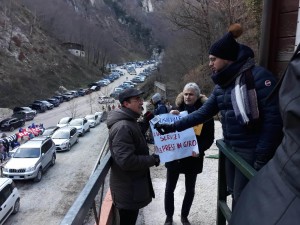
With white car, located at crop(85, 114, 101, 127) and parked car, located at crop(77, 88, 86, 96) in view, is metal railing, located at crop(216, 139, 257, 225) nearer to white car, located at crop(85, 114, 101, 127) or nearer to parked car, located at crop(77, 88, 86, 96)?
white car, located at crop(85, 114, 101, 127)

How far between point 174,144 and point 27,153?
20.6 meters

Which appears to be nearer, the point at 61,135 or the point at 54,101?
Answer: the point at 61,135

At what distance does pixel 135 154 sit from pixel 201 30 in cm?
2642

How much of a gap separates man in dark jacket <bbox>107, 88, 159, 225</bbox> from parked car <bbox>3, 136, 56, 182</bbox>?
1994 cm

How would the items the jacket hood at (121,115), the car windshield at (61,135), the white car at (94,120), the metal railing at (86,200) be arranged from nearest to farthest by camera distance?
the metal railing at (86,200) → the jacket hood at (121,115) → the car windshield at (61,135) → the white car at (94,120)

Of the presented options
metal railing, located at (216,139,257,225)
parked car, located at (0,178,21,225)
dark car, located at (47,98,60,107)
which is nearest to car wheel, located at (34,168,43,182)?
parked car, located at (0,178,21,225)

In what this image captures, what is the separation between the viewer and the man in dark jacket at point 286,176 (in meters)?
1.33

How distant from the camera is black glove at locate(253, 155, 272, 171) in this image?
2629 mm

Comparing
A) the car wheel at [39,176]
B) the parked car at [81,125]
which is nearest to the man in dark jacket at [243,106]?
the car wheel at [39,176]

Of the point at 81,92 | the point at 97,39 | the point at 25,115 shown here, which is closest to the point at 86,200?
the point at 25,115

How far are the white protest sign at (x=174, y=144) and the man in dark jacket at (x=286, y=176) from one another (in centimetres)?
279

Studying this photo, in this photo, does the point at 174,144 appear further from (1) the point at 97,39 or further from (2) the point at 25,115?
(1) the point at 97,39

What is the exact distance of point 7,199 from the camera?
16.9 meters

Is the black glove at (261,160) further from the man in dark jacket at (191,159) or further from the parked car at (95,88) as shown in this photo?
the parked car at (95,88)
